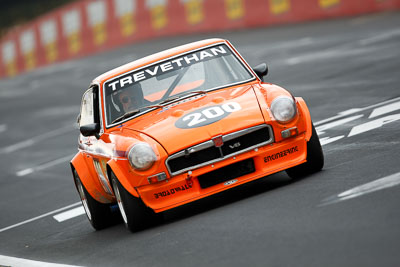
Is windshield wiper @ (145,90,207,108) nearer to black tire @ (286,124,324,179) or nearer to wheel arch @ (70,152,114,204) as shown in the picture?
wheel arch @ (70,152,114,204)

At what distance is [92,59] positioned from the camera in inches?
1412

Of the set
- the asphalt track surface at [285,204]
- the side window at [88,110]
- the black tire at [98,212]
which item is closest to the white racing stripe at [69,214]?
the asphalt track surface at [285,204]

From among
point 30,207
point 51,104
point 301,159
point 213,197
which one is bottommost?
point 51,104

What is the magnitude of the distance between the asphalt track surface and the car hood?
0.67 meters

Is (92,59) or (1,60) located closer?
(92,59)

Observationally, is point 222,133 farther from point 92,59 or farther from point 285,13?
point 92,59

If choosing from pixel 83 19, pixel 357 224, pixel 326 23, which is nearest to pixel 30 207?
pixel 357 224

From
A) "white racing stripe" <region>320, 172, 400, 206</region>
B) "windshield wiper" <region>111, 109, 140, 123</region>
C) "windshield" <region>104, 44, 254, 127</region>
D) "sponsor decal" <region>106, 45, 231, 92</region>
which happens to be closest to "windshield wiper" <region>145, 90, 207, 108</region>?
"windshield" <region>104, 44, 254, 127</region>

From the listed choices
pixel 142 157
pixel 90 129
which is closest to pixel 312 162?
pixel 142 157

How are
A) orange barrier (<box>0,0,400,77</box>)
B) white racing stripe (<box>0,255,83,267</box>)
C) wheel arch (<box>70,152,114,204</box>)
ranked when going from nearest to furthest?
1. white racing stripe (<box>0,255,83,267</box>)
2. wheel arch (<box>70,152,114,204</box>)
3. orange barrier (<box>0,0,400,77</box>)

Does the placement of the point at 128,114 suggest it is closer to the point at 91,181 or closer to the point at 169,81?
the point at 169,81

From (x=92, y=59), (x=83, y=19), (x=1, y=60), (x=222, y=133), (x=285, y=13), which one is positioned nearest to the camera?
(x=222, y=133)

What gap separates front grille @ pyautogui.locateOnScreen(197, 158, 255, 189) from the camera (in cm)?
775

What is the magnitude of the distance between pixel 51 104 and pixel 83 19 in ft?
44.1
